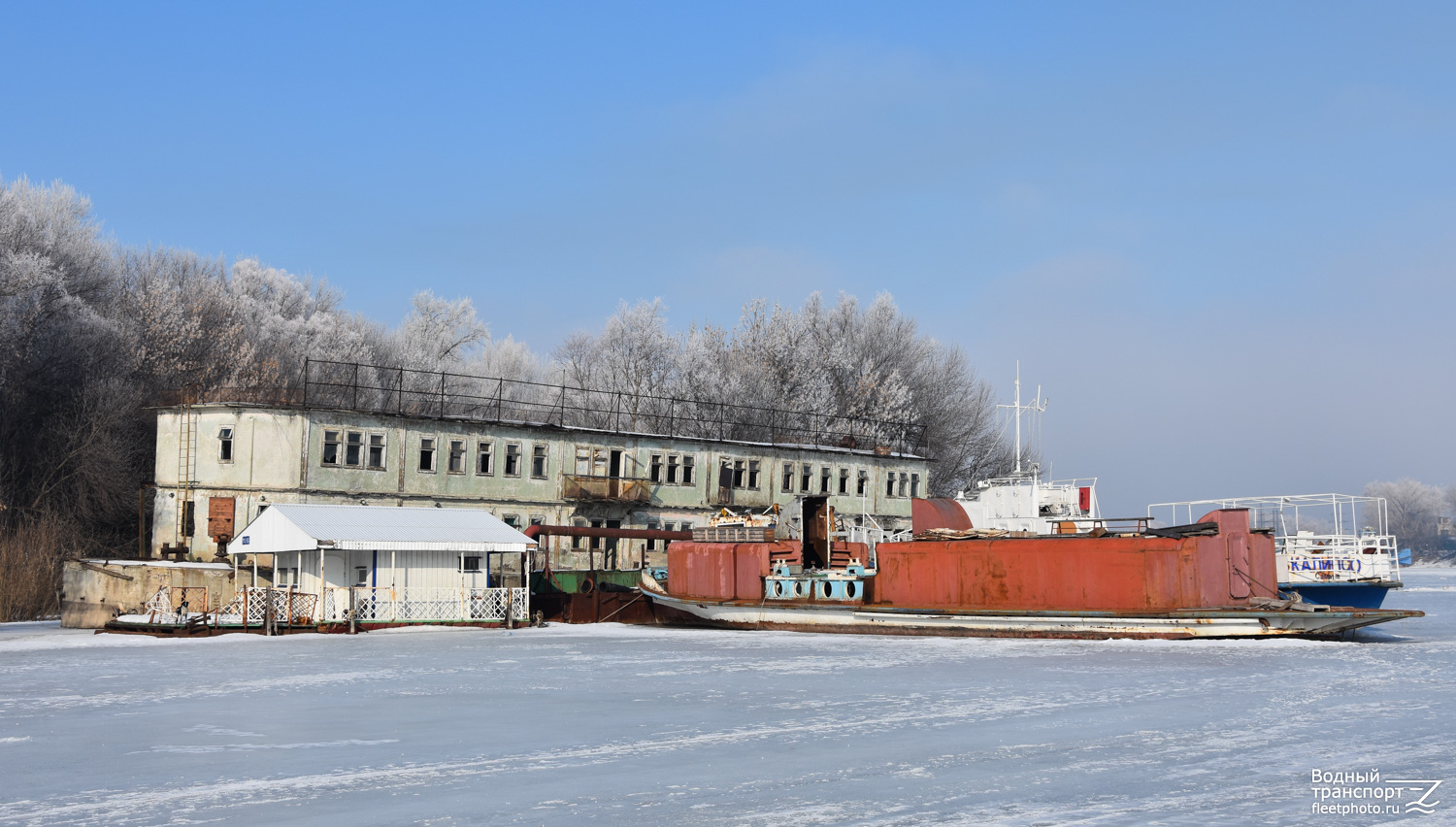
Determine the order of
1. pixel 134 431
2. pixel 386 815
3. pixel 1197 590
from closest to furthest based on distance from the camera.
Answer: pixel 386 815 → pixel 1197 590 → pixel 134 431

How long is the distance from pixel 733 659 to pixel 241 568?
69.4 feet

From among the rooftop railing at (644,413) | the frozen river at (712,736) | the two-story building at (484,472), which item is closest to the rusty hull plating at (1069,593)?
the frozen river at (712,736)

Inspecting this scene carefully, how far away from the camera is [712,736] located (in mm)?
17016

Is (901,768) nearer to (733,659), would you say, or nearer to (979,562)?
(733,659)

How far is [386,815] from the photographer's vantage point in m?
11.9

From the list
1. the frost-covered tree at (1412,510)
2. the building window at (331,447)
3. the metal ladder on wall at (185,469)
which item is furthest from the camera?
the frost-covered tree at (1412,510)

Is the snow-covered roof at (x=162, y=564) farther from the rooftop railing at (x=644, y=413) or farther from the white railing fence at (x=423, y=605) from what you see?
the rooftop railing at (x=644, y=413)

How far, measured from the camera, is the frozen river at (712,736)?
12.4 meters

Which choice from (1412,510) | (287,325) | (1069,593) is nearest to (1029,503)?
(1069,593)

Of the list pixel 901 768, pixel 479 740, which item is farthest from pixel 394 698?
pixel 901 768

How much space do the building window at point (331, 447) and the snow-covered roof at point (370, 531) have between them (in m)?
5.24

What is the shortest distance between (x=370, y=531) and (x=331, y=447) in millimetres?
8474

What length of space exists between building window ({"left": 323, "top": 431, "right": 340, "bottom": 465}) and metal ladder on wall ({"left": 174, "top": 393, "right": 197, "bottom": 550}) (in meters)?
4.94

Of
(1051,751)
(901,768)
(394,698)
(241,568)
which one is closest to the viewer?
(901,768)
